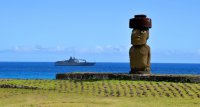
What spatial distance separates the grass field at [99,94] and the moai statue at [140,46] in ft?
12.3

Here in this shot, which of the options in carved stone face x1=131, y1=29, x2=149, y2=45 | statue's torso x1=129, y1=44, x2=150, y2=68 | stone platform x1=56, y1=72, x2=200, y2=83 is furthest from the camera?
statue's torso x1=129, y1=44, x2=150, y2=68

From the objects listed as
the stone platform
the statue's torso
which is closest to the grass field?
the stone platform

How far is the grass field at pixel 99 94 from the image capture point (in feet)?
72.6

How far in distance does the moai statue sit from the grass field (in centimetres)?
373

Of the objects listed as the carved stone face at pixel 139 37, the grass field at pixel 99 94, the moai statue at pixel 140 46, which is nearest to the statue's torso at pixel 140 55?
the moai statue at pixel 140 46

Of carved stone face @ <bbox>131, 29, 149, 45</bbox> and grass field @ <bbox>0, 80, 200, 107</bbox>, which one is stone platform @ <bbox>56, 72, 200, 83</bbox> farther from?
carved stone face @ <bbox>131, 29, 149, 45</bbox>

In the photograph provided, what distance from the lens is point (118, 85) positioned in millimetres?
27500

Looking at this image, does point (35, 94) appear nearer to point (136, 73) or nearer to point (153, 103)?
point (153, 103)

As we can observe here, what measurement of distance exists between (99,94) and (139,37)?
8030 millimetres

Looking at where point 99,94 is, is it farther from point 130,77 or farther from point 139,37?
point 139,37

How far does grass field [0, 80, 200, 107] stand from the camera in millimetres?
22141

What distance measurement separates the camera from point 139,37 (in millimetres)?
32031

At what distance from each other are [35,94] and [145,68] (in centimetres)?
974

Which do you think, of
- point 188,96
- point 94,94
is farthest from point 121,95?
point 188,96
